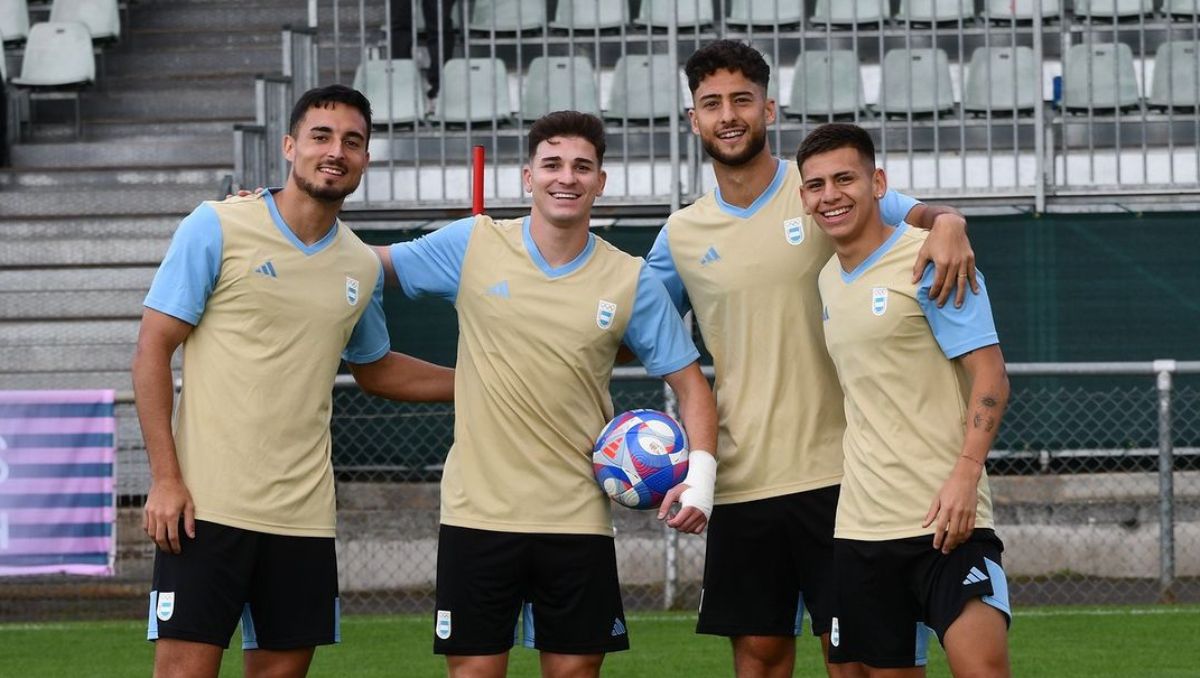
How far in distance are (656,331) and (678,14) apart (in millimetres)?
7018

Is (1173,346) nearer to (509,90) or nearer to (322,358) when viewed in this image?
(509,90)

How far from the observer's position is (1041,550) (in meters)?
10.2

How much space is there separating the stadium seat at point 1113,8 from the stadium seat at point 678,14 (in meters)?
2.40

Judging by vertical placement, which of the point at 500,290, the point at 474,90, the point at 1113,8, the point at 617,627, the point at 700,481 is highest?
the point at 1113,8

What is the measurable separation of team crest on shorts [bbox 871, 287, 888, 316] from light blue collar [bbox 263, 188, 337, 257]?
5.16ft

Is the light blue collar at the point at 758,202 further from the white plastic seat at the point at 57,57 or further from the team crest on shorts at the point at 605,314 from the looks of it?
the white plastic seat at the point at 57,57

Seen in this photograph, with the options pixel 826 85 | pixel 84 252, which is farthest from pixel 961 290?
pixel 84 252

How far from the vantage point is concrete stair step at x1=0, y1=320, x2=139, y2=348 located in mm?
11570

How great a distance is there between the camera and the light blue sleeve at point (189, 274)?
4.98 m

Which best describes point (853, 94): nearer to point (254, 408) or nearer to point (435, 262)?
point (435, 262)

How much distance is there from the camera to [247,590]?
16.7ft

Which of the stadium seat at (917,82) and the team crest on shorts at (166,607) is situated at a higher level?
the stadium seat at (917,82)

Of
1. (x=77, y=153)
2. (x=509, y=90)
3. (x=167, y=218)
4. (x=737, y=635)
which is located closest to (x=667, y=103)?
(x=509, y=90)

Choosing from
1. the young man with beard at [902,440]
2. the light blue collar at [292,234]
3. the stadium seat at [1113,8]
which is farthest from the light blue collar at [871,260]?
the stadium seat at [1113,8]
